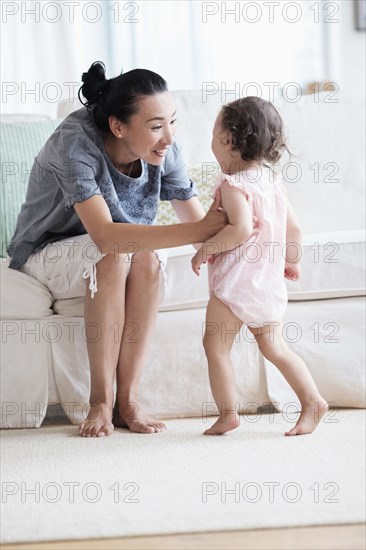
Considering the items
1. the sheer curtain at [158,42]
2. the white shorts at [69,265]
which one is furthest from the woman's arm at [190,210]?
the sheer curtain at [158,42]

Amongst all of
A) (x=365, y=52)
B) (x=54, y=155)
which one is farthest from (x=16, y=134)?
(x=365, y=52)

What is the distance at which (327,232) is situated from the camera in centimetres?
267

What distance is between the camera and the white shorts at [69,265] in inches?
83.1

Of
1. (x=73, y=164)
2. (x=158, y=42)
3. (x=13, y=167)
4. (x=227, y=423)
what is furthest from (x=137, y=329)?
(x=158, y=42)

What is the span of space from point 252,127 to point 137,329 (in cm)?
56

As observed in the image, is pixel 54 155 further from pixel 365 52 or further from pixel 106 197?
pixel 365 52

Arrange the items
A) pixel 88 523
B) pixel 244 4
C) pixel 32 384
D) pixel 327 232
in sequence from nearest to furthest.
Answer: pixel 88 523 < pixel 32 384 < pixel 327 232 < pixel 244 4

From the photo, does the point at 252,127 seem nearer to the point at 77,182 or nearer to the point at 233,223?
the point at 233,223

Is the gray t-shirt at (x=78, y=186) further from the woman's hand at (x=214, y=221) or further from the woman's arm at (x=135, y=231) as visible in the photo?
the woman's hand at (x=214, y=221)

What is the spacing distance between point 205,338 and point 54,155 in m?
0.57

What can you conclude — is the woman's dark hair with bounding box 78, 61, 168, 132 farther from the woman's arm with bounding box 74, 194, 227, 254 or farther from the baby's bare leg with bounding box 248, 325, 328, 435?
the baby's bare leg with bounding box 248, 325, 328, 435

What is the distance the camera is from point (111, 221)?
78.9 inches

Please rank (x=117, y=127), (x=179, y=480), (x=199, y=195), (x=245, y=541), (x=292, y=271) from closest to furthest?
(x=245, y=541), (x=179, y=480), (x=117, y=127), (x=292, y=271), (x=199, y=195)

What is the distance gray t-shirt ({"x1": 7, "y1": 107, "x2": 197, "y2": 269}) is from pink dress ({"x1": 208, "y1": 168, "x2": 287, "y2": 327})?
293 millimetres
